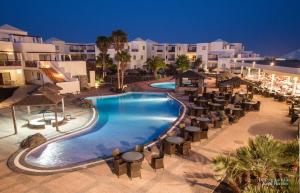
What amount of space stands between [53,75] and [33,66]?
3.00 meters

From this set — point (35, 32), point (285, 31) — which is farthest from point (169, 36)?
point (35, 32)

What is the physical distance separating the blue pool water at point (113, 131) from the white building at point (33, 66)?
565 cm

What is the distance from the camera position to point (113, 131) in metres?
15.1

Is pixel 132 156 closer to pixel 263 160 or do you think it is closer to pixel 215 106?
pixel 263 160

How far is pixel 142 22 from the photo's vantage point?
198 meters

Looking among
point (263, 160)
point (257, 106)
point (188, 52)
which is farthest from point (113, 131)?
point (188, 52)

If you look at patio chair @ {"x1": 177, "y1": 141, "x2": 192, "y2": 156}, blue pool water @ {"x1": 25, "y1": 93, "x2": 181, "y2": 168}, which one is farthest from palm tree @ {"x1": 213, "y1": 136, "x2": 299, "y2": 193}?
blue pool water @ {"x1": 25, "y1": 93, "x2": 181, "y2": 168}

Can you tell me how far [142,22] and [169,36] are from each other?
35006 mm

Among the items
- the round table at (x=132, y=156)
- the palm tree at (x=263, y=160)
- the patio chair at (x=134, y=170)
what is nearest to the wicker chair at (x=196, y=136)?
the round table at (x=132, y=156)

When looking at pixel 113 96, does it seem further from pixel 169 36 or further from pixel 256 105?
pixel 169 36

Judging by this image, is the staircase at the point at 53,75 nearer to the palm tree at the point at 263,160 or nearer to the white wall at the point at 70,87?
the white wall at the point at 70,87

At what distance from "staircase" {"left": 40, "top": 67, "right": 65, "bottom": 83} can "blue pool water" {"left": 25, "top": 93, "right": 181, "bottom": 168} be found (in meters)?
5.25

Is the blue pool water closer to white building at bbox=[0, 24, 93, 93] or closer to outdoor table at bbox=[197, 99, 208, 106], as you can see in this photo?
outdoor table at bbox=[197, 99, 208, 106]

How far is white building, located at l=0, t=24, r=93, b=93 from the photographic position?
25.4 meters
